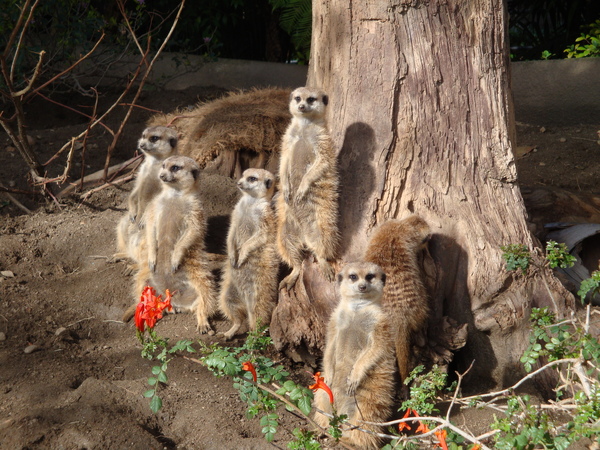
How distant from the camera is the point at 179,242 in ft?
13.3

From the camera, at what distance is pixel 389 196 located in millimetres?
3281

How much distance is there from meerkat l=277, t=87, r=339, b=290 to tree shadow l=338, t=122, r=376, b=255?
1.8 inches

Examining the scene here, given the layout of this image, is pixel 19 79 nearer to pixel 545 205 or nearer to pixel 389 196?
pixel 389 196

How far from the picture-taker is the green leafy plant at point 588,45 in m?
6.46

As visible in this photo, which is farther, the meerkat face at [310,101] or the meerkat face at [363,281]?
the meerkat face at [310,101]

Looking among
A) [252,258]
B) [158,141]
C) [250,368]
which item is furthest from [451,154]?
[158,141]

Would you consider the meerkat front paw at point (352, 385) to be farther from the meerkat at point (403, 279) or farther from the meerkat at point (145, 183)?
the meerkat at point (145, 183)

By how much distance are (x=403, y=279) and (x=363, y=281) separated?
0.31 metres

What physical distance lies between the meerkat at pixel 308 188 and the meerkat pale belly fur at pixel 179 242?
575 millimetres

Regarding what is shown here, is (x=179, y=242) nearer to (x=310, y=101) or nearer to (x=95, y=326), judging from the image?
(x=95, y=326)

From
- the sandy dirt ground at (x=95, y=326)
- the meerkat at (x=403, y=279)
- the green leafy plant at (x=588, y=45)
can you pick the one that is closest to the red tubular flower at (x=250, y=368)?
the sandy dirt ground at (x=95, y=326)

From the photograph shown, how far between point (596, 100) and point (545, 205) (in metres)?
2.30

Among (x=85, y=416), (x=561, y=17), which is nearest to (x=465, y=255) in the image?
(x=85, y=416)

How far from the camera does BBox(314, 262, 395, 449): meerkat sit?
2752 millimetres
